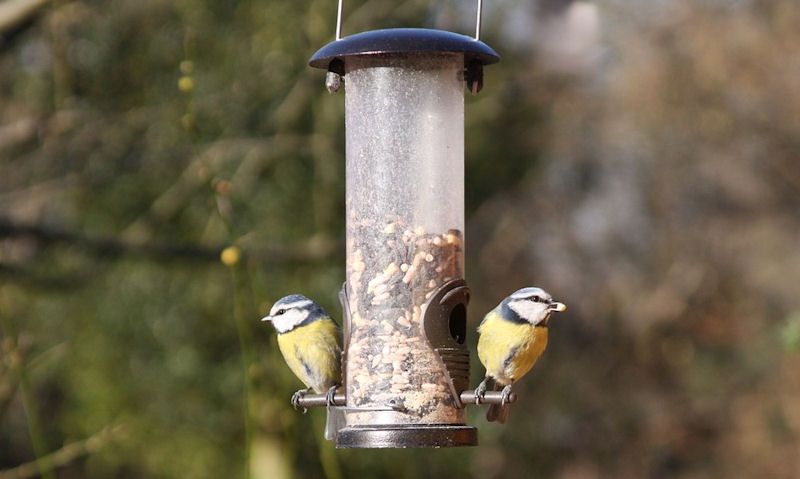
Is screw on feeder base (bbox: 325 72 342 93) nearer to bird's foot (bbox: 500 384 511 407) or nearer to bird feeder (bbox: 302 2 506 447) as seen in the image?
bird feeder (bbox: 302 2 506 447)

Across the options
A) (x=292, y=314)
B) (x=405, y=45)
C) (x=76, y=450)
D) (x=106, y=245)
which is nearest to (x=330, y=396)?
(x=292, y=314)

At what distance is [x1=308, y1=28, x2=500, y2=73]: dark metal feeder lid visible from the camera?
5.15 meters

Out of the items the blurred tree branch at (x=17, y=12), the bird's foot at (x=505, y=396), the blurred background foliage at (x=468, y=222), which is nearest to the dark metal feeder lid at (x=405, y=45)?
the blurred background foliage at (x=468, y=222)

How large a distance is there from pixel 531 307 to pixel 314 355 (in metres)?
0.85

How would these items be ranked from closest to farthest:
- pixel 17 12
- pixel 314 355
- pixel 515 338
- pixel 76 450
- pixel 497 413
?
pixel 515 338 < pixel 497 413 < pixel 314 355 < pixel 76 450 < pixel 17 12

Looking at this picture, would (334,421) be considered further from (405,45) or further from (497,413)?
(405,45)

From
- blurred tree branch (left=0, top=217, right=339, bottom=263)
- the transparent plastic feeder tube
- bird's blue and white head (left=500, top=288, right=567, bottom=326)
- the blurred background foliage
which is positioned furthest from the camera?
the blurred background foliage

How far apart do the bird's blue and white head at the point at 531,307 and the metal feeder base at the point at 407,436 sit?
45cm

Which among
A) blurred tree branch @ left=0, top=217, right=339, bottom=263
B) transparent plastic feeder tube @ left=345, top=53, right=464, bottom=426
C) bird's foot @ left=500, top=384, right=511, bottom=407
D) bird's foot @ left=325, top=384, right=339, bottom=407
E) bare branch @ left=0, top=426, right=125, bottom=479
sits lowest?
bare branch @ left=0, top=426, right=125, bottom=479

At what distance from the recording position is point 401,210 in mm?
5398

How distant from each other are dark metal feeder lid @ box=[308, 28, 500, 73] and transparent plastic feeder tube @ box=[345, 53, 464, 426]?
172 mm

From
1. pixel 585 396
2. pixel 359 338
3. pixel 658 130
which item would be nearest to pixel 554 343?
pixel 585 396

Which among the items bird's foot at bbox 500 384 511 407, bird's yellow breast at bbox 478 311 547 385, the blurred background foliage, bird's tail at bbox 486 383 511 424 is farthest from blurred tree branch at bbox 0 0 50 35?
bird's foot at bbox 500 384 511 407

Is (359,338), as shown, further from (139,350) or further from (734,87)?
(734,87)
